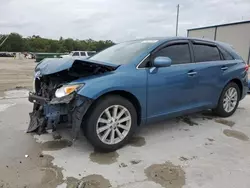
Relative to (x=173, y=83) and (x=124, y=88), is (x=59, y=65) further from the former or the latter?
(x=173, y=83)

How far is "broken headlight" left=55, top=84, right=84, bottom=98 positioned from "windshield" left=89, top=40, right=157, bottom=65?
81 cm

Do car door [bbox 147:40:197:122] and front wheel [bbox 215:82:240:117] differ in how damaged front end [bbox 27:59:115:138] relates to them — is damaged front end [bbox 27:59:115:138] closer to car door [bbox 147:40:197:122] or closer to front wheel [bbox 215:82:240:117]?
car door [bbox 147:40:197:122]

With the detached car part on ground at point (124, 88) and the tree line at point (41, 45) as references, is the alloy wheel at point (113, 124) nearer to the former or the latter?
the detached car part on ground at point (124, 88)

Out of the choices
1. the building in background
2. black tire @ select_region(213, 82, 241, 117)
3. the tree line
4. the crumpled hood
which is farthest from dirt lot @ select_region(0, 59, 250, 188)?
the tree line

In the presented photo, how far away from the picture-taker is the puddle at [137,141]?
366 cm

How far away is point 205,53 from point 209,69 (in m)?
0.31

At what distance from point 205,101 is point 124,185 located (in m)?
2.44

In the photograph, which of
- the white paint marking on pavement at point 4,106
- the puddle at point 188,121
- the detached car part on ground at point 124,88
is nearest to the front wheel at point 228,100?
the detached car part on ground at point 124,88

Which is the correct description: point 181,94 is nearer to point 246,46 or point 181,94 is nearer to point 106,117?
point 106,117

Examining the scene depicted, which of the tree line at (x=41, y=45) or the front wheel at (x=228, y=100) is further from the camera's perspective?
the tree line at (x=41, y=45)

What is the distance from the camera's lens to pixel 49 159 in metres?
3.14

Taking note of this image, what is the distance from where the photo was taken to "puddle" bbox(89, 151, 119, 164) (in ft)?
10.3

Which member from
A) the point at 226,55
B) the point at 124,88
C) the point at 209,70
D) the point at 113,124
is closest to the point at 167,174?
the point at 113,124

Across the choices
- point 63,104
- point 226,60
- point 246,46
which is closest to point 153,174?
point 63,104
